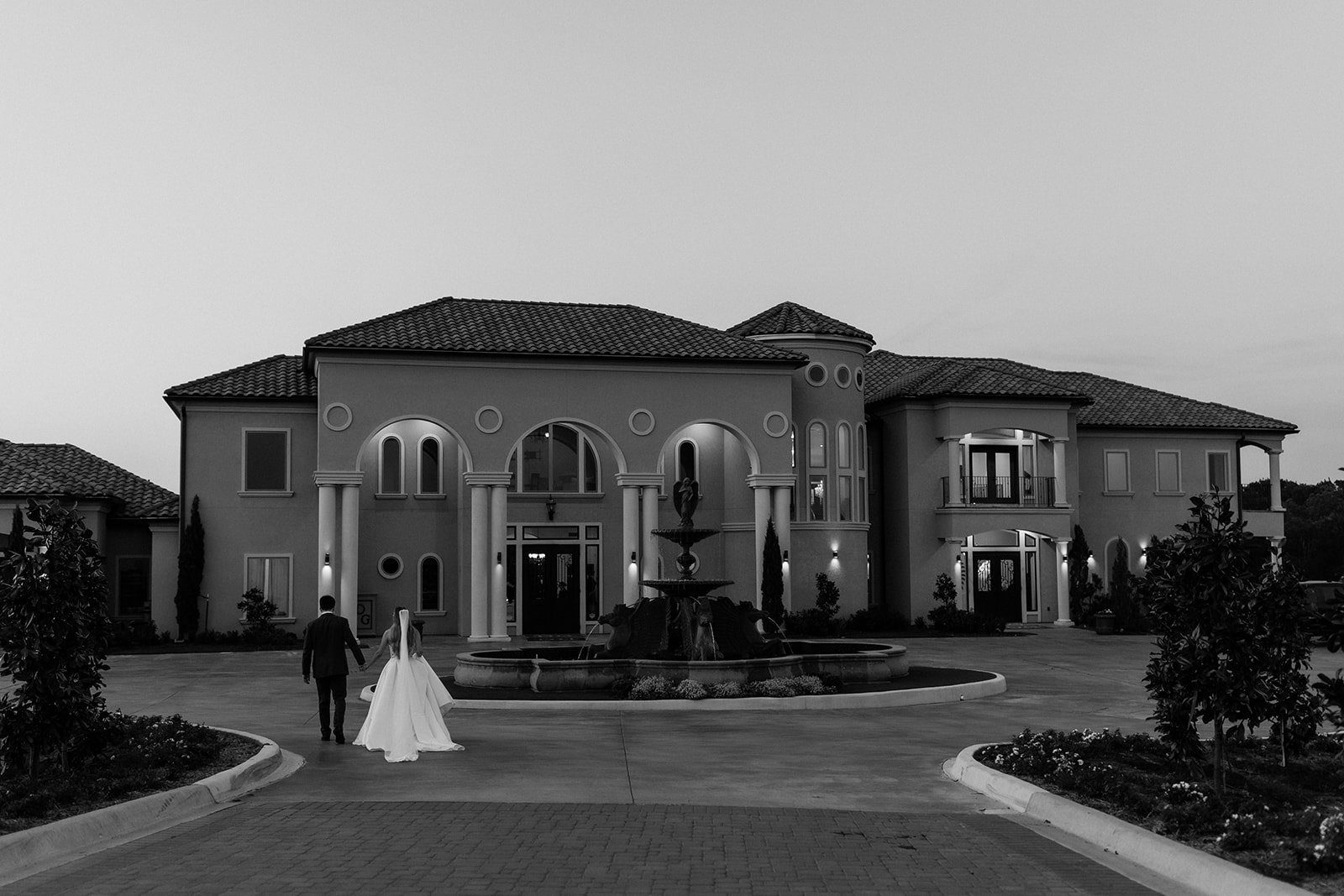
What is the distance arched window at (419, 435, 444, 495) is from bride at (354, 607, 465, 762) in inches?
943

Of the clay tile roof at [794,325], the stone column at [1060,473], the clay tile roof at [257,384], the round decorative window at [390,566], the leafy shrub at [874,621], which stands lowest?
the leafy shrub at [874,621]

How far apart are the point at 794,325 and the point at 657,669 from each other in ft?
70.5

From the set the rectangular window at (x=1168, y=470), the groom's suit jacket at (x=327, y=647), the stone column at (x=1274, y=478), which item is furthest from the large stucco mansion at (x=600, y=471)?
the groom's suit jacket at (x=327, y=647)

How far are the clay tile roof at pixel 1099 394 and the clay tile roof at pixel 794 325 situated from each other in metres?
2.89

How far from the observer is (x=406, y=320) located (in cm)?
3656

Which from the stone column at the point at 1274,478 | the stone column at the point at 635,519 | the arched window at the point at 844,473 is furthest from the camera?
the stone column at the point at 1274,478

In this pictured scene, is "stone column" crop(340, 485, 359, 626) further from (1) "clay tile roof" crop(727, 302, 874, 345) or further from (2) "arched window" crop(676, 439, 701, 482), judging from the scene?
(1) "clay tile roof" crop(727, 302, 874, 345)

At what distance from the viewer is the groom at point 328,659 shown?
14.5 meters

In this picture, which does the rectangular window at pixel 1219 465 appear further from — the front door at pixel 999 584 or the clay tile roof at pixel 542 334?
the clay tile roof at pixel 542 334

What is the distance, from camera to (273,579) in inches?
1427

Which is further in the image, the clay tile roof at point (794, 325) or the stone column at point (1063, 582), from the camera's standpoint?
the stone column at point (1063, 582)

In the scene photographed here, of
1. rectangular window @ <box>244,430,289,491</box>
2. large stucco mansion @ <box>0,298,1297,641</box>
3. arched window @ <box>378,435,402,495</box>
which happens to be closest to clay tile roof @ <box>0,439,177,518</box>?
large stucco mansion @ <box>0,298,1297,641</box>

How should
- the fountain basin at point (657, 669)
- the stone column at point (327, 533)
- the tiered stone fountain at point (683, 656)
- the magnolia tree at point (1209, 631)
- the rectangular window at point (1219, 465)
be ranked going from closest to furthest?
the magnolia tree at point (1209, 631) → the fountain basin at point (657, 669) → the tiered stone fountain at point (683, 656) → the stone column at point (327, 533) → the rectangular window at point (1219, 465)

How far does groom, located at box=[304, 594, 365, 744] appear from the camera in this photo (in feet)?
47.5
